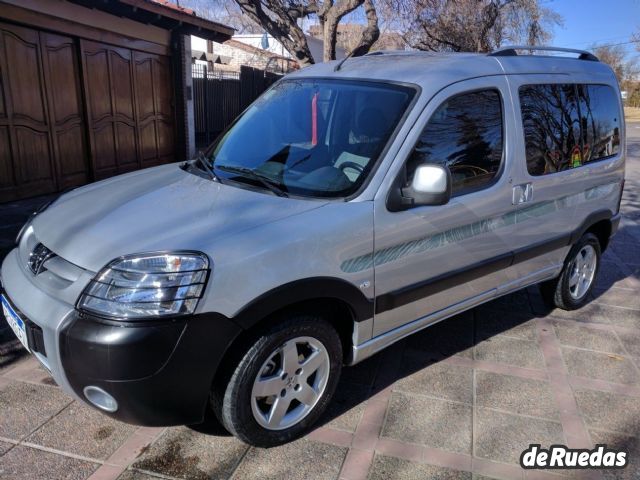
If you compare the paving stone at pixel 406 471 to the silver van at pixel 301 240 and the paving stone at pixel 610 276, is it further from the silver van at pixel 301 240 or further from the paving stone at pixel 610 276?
the paving stone at pixel 610 276

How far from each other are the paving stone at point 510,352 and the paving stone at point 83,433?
7.96ft

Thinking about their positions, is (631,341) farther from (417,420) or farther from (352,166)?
(352,166)

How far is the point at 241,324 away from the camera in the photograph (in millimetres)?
2377

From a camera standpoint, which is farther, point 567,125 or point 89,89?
point 89,89

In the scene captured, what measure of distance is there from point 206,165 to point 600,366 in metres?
3.06

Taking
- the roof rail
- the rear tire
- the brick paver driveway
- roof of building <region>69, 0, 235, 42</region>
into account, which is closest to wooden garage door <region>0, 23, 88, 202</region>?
roof of building <region>69, 0, 235, 42</region>

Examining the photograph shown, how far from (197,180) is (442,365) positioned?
2047 mm

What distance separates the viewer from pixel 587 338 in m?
4.30

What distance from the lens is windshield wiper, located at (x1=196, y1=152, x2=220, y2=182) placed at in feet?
10.5

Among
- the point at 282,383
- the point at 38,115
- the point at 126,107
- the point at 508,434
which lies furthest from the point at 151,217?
the point at 126,107

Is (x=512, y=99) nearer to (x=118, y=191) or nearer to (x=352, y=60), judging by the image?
(x=352, y=60)

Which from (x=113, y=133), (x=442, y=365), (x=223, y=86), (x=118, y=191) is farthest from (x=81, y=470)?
(x=223, y=86)

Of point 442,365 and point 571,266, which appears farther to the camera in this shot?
point 571,266

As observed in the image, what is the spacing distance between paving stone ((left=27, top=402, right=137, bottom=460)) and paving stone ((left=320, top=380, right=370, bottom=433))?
1074 millimetres
